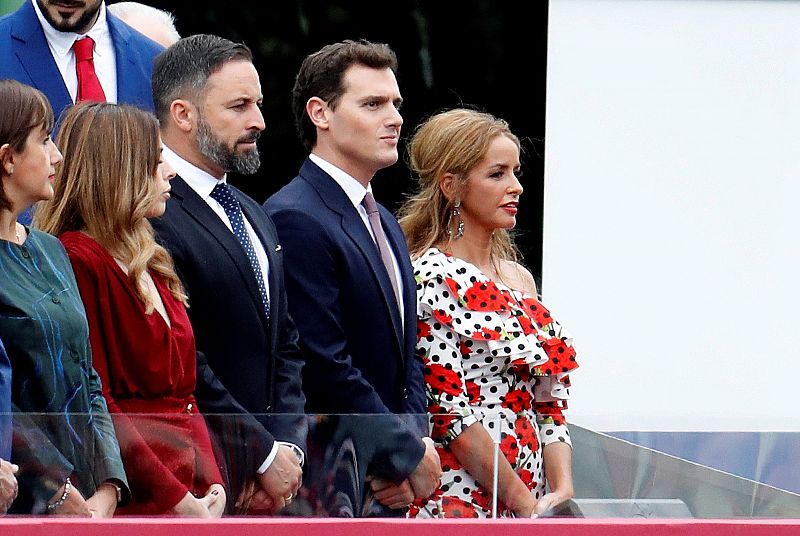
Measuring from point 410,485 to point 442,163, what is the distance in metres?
1.29

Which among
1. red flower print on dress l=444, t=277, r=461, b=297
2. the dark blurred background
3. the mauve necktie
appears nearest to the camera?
the mauve necktie

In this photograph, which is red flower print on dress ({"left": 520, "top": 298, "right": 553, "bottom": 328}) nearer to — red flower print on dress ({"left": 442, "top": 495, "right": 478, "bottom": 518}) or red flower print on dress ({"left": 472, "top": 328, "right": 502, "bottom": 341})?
red flower print on dress ({"left": 472, "top": 328, "right": 502, "bottom": 341})

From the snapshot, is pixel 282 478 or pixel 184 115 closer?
pixel 282 478

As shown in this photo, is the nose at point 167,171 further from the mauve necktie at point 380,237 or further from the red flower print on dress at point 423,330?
the red flower print on dress at point 423,330

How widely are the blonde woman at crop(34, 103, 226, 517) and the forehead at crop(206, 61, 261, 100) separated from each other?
0.40 m

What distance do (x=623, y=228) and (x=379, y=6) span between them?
4.44 feet

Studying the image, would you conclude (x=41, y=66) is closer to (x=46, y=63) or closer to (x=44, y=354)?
(x=46, y=63)

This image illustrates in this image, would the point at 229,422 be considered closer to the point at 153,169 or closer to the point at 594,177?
the point at 153,169

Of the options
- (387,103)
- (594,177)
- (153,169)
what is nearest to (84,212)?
(153,169)

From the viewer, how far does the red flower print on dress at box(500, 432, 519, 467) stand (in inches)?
140

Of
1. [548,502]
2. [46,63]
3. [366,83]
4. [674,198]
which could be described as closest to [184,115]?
[46,63]

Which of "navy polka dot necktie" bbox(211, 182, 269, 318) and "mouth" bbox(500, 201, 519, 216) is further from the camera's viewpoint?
"mouth" bbox(500, 201, 519, 216)

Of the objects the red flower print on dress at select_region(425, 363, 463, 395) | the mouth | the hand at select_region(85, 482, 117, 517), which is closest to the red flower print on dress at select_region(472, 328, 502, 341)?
the red flower print on dress at select_region(425, 363, 463, 395)

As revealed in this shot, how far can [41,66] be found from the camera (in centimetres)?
416
